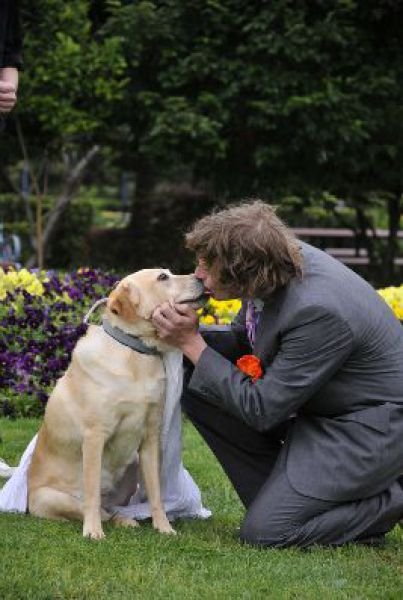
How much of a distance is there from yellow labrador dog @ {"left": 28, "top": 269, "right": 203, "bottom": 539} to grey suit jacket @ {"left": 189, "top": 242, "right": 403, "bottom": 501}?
241 millimetres

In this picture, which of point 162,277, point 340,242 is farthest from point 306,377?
point 340,242

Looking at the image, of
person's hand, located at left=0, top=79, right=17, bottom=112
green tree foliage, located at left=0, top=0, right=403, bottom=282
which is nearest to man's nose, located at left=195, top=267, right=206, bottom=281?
person's hand, located at left=0, top=79, right=17, bottom=112

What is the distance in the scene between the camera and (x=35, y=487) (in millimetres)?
4625

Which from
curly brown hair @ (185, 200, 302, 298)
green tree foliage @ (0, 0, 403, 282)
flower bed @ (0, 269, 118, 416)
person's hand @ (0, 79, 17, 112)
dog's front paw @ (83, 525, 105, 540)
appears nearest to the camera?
curly brown hair @ (185, 200, 302, 298)

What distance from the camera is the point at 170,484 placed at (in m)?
4.78

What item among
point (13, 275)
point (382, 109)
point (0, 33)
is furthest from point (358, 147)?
point (0, 33)

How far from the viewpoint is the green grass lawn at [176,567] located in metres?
3.62

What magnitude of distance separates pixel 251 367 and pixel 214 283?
0.36 metres

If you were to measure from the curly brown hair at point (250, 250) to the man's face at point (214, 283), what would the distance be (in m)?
0.02

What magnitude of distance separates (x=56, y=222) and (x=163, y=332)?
10.5m

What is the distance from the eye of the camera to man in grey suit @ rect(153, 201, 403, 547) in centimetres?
418

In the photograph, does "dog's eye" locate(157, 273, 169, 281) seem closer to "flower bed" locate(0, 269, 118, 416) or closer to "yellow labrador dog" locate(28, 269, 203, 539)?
"yellow labrador dog" locate(28, 269, 203, 539)

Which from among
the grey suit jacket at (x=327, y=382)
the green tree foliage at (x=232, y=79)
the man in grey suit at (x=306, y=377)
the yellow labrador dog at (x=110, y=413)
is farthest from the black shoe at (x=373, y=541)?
the green tree foliage at (x=232, y=79)

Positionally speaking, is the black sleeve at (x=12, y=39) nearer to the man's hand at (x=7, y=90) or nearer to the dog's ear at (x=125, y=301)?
the man's hand at (x=7, y=90)
